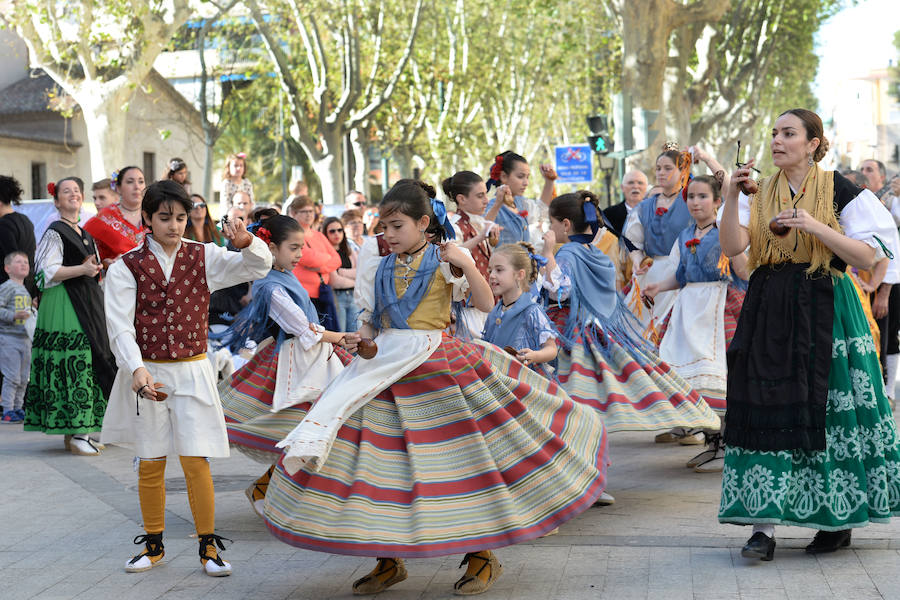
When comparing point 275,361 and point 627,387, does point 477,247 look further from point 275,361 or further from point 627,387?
point 275,361

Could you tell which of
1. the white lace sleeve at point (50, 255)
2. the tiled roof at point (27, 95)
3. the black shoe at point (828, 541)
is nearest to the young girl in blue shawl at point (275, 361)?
the white lace sleeve at point (50, 255)

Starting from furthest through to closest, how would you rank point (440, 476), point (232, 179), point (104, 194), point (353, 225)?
point (353, 225), point (232, 179), point (104, 194), point (440, 476)

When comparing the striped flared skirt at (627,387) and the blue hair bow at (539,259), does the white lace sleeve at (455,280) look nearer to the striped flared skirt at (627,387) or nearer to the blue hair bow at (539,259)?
the blue hair bow at (539,259)

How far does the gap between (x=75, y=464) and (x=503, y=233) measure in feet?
11.8

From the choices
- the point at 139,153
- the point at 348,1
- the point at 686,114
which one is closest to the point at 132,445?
the point at 348,1

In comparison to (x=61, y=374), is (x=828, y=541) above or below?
below

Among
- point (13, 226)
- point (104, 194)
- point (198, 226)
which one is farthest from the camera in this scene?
point (13, 226)

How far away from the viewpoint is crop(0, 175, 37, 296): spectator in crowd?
11.9 meters

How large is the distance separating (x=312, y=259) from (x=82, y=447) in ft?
7.94

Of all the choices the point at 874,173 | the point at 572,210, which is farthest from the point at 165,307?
the point at 874,173

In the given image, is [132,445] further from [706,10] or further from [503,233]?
[706,10]

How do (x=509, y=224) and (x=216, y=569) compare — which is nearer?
(x=216, y=569)

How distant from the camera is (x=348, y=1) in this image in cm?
2791

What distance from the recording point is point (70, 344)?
986 cm
